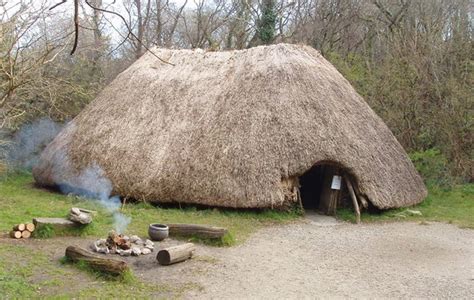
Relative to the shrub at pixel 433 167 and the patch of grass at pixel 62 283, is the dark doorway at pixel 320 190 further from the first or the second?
the patch of grass at pixel 62 283

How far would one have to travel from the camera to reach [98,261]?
6062 mm

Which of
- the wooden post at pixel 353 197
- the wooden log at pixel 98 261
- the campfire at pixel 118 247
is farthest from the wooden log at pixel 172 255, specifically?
the wooden post at pixel 353 197

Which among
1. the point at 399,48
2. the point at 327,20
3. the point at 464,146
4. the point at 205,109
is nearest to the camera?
the point at 205,109

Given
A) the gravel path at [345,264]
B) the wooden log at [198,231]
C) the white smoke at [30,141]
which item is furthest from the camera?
the white smoke at [30,141]

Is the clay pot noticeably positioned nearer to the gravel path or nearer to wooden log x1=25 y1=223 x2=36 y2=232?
the gravel path

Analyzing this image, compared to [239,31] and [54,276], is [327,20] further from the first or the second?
[54,276]

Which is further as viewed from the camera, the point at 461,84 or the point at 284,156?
the point at 461,84

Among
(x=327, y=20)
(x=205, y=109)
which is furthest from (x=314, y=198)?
(x=327, y=20)

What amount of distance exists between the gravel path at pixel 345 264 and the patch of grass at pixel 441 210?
65 cm

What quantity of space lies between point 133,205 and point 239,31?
14908 mm

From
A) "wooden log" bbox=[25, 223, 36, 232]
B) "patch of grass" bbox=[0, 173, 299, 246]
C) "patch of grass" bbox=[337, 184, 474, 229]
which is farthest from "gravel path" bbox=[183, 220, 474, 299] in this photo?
"wooden log" bbox=[25, 223, 36, 232]

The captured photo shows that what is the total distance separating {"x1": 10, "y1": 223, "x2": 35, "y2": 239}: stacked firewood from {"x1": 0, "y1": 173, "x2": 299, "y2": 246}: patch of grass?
7.9 inches

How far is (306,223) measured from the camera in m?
9.91

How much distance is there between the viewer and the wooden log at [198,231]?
7898 millimetres
